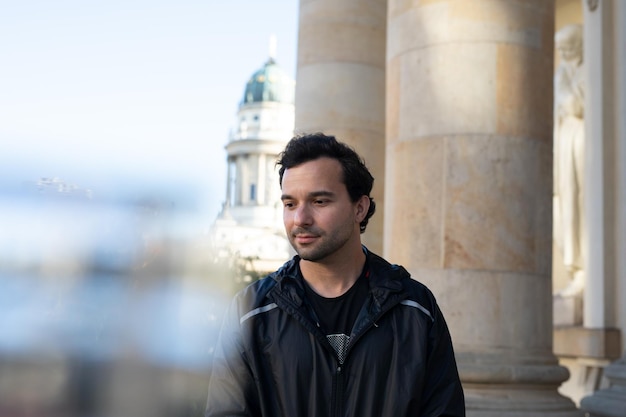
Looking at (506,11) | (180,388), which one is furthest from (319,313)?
(180,388)

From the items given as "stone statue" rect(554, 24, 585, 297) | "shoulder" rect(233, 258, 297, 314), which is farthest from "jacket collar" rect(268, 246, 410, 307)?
"stone statue" rect(554, 24, 585, 297)

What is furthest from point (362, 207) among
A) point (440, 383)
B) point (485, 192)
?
point (485, 192)

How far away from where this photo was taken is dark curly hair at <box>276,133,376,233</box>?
133 inches

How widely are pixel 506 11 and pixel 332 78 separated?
244 inches

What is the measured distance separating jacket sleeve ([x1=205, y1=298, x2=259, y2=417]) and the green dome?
18056 centimetres

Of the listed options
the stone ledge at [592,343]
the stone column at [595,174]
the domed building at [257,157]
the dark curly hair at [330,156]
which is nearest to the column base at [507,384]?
the dark curly hair at [330,156]

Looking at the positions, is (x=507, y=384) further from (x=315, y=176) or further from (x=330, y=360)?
(x=315, y=176)

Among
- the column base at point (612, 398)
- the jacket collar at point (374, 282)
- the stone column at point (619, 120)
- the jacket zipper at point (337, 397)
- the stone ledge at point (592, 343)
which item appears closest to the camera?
the jacket zipper at point (337, 397)

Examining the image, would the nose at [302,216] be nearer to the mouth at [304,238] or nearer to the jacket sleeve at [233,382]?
the mouth at [304,238]

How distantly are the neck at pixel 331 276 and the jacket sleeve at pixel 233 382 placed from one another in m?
0.32

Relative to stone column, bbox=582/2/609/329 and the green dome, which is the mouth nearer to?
stone column, bbox=582/2/609/329

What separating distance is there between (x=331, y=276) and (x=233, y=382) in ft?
1.84

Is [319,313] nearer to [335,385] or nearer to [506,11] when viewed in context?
[335,385]

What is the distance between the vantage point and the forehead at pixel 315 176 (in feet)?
10.9
